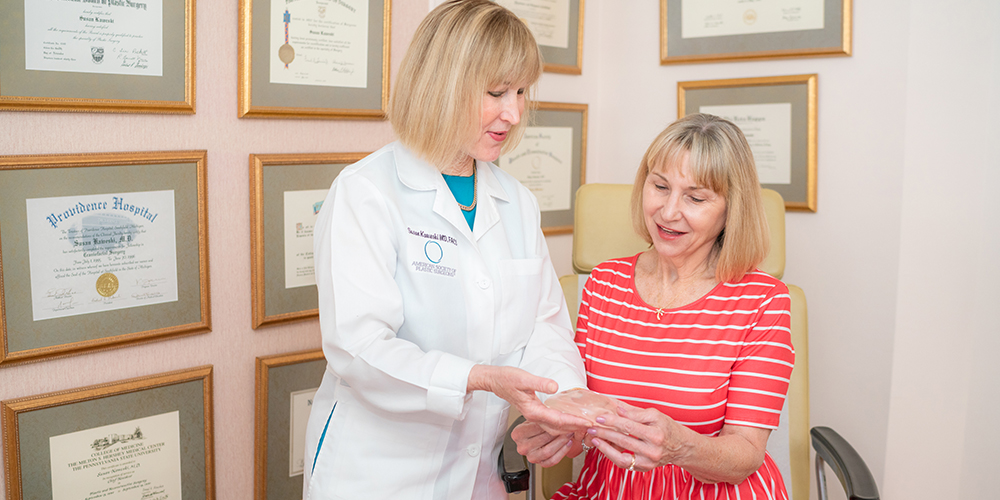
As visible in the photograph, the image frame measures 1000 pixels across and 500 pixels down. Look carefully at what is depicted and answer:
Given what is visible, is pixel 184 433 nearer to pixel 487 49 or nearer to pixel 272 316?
pixel 272 316

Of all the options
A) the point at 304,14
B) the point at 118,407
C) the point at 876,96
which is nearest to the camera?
the point at 118,407

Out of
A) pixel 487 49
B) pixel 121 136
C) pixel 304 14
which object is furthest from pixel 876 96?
pixel 121 136

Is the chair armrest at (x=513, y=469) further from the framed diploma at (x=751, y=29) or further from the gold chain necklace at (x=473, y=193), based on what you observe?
the framed diploma at (x=751, y=29)

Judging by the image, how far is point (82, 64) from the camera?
158 cm

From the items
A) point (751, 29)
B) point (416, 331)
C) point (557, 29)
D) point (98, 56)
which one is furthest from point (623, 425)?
point (557, 29)

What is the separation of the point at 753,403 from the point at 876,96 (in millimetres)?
1252

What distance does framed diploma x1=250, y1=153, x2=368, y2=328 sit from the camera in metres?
1.89

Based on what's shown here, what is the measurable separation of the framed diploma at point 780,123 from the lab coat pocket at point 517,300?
3.89 ft

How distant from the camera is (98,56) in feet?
5.24

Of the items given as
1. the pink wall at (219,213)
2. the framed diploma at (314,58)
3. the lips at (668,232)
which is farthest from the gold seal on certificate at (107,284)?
the lips at (668,232)

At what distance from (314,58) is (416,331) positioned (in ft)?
3.09

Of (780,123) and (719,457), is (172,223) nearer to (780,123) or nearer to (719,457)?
(719,457)

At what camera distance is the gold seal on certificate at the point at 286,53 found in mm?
1894

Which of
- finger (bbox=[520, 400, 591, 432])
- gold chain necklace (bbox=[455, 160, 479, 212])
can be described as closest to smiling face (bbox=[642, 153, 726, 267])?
gold chain necklace (bbox=[455, 160, 479, 212])
